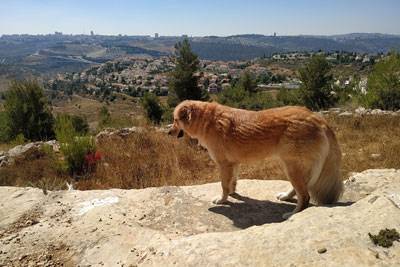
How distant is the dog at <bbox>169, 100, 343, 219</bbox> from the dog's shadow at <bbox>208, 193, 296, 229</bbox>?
6.6 inches

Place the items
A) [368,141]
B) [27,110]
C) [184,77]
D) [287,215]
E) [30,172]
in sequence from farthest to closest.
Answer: [184,77], [27,110], [368,141], [30,172], [287,215]

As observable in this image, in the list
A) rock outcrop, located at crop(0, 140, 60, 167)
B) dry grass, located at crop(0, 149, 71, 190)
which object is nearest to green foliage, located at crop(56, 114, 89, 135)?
rock outcrop, located at crop(0, 140, 60, 167)

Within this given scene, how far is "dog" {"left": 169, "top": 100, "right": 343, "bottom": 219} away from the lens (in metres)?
5.06

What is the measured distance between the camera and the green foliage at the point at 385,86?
62.5 ft

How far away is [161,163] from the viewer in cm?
925

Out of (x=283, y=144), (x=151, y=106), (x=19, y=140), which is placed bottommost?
(x=151, y=106)

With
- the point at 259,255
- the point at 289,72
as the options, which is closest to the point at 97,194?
the point at 259,255

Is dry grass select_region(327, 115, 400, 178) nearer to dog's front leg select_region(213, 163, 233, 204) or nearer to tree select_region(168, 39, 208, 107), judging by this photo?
dog's front leg select_region(213, 163, 233, 204)

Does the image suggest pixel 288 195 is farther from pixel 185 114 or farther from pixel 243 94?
pixel 243 94

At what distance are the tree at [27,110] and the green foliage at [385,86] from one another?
76.0 feet

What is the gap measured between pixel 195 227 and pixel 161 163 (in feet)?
14.2

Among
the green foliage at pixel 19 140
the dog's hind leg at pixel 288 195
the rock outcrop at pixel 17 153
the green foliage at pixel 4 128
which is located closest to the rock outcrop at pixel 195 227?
the dog's hind leg at pixel 288 195

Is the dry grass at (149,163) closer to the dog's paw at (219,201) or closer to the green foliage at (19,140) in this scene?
the dog's paw at (219,201)

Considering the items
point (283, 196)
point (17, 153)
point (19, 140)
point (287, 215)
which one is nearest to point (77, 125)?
point (19, 140)
